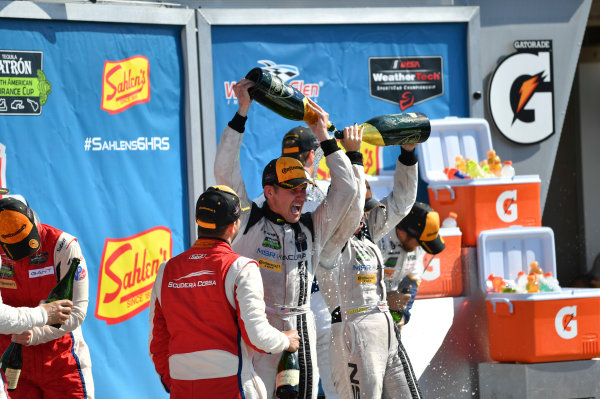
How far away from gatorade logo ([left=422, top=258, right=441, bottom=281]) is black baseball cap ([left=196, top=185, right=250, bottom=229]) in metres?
3.71

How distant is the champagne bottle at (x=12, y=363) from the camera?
4.71 m

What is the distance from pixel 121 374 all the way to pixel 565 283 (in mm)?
6555

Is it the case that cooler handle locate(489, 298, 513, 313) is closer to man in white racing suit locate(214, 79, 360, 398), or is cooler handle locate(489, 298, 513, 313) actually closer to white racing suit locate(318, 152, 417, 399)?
white racing suit locate(318, 152, 417, 399)

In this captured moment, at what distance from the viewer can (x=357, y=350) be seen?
17.1ft

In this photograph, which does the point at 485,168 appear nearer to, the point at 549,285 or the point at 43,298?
the point at 549,285

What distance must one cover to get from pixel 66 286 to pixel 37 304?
20 centimetres

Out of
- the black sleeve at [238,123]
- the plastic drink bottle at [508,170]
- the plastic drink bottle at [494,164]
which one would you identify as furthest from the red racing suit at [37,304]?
the plastic drink bottle at [508,170]

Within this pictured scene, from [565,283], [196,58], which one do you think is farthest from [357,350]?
[565,283]

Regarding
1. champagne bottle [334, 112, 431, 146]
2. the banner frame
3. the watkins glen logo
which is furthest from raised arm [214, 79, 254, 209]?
the watkins glen logo

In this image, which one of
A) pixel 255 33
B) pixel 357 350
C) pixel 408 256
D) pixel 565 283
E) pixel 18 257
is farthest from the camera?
pixel 565 283

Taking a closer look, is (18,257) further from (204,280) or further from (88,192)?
(88,192)

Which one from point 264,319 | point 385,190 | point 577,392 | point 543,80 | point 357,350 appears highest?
point 543,80

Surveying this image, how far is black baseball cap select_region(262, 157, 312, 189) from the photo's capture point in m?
4.44

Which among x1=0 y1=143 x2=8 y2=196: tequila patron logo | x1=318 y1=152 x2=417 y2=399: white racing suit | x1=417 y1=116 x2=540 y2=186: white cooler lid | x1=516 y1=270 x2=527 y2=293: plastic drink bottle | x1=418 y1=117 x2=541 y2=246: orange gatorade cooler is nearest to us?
x1=318 y1=152 x2=417 y2=399: white racing suit
